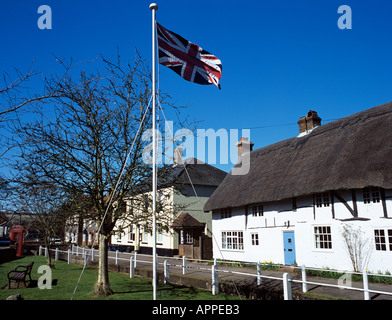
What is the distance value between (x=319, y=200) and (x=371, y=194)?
303 cm

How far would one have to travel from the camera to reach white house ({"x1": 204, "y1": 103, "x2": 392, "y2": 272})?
15312 millimetres

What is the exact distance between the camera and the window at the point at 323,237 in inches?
686

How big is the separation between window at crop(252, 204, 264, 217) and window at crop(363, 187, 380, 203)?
7.40 meters

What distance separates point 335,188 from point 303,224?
3.67 meters

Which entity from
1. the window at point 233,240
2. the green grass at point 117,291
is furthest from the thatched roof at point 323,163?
the green grass at point 117,291

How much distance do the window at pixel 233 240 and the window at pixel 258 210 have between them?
2.05 metres

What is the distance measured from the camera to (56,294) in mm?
11727

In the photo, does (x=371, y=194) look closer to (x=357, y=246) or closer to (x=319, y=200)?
(x=357, y=246)

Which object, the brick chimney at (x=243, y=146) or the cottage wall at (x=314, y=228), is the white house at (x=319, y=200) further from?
the brick chimney at (x=243, y=146)

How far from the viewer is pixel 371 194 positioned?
1555 centimetres

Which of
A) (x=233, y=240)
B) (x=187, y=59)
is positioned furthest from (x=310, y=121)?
(x=187, y=59)

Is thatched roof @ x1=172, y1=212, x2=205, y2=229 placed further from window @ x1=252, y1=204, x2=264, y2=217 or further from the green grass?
the green grass
